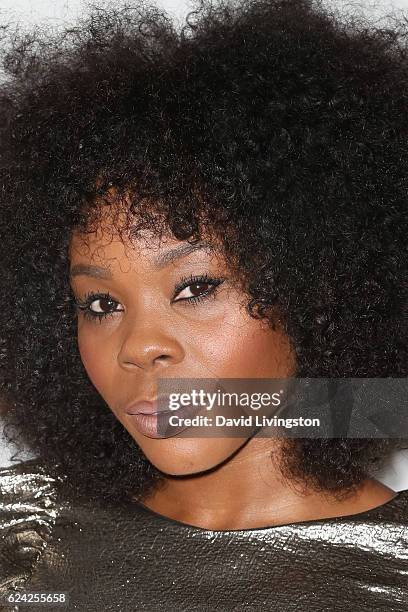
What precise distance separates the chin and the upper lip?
7 centimetres

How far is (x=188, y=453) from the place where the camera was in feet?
8.40

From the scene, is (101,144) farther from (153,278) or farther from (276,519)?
(276,519)

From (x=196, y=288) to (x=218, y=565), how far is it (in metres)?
0.69

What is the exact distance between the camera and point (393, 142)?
8.52ft

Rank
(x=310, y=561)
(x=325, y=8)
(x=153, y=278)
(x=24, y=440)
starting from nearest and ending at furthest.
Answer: (x=153, y=278), (x=310, y=561), (x=325, y=8), (x=24, y=440)

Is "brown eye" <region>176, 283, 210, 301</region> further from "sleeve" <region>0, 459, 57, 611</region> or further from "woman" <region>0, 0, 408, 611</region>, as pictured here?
"sleeve" <region>0, 459, 57, 611</region>

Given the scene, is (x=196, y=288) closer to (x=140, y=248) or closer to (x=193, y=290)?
(x=193, y=290)

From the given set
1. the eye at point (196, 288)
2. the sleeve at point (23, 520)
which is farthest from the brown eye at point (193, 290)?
the sleeve at point (23, 520)

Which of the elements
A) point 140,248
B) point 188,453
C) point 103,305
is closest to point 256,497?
point 188,453

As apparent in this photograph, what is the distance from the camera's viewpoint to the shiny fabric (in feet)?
8.85

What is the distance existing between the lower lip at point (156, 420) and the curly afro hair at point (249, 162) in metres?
0.26

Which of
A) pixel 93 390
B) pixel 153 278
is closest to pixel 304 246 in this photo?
pixel 153 278

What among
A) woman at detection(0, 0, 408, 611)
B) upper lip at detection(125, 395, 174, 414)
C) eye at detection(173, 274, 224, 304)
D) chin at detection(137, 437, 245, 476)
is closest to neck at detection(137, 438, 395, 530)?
woman at detection(0, 0, 408, 611)

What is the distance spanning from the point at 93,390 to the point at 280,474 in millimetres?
542
